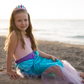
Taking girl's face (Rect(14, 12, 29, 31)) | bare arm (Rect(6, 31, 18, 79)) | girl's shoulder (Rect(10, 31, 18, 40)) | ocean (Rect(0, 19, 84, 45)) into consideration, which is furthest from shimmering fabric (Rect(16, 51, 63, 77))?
ocean (Rect(0, 19, 84, 45))

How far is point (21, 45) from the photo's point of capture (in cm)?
206

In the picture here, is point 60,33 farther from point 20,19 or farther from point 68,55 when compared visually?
point 20,19

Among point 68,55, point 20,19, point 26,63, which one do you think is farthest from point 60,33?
point 26,63

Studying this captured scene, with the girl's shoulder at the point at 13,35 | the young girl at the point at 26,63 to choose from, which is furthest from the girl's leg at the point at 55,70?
the girl's shoulder at the point at 13,35

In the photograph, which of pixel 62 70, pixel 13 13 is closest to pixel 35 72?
pixel 62 70

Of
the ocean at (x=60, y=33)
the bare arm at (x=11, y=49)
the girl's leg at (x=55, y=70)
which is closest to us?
the girl's leg at (x=55, y=70)

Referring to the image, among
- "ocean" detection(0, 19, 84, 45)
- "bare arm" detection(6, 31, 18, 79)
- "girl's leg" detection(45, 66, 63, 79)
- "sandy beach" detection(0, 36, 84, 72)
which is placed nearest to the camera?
"girl's leg" detection(45, 66, 63, 79)

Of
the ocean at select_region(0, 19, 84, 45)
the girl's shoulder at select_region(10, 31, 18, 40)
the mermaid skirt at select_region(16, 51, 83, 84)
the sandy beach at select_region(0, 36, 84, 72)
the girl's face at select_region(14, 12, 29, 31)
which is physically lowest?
the ocean at select_region(0, 19, 84, 45)

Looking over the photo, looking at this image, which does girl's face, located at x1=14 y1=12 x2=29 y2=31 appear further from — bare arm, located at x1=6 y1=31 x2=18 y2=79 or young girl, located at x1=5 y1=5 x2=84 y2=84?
bare arm, located at x1=6 y1=31 x2=18 y2=79

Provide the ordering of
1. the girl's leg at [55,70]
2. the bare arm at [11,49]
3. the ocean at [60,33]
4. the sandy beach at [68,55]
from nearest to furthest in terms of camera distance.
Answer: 1. the girl's leg at [55,70]
2. the bare arm at [11,49]
3. the sandy beach at [68,55]
4. the ocean at [60,33]

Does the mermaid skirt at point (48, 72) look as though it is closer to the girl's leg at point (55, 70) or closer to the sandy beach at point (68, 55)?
the girl's leg at point (55, 70)

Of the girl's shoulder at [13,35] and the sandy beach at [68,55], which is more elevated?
the girl's shoulder at [13,35]

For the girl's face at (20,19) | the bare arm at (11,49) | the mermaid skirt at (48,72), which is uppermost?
the girl's face at (20,19)

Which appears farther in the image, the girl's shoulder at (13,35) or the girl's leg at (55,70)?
the girl's shoulder at (13,35)
